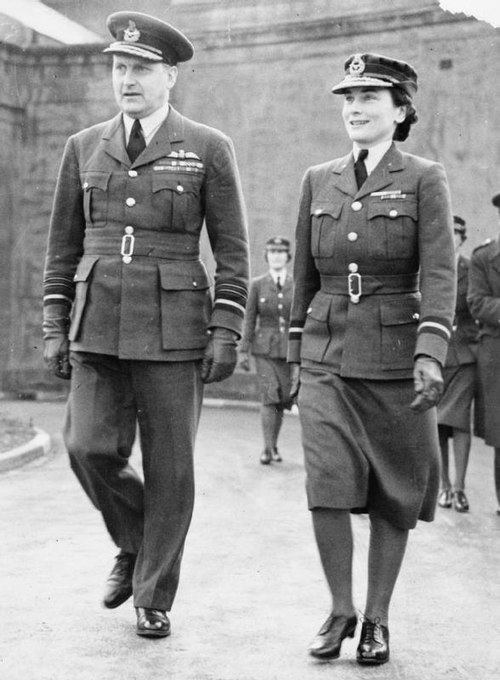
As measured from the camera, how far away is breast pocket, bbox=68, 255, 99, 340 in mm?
4688

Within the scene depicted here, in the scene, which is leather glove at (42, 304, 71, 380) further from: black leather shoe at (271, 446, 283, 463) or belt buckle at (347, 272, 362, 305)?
black leather shoe at (271, 446, 283, 463)

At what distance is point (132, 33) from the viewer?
184 inches

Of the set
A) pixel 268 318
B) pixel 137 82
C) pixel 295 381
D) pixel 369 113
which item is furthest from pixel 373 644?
pixel 268 318

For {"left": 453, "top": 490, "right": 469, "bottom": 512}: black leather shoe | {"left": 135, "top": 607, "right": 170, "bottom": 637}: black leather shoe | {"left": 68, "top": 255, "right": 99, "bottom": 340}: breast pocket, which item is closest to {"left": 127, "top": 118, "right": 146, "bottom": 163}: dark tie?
{"left": 68, "top": 255, "right": 99, "bottom": 340}: breast pocket

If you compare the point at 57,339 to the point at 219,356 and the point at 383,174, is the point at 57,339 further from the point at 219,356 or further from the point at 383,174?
the point at 383,174

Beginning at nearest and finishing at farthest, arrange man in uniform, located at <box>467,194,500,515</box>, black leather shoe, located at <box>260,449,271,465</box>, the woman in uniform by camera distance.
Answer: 1. the woman in uniform
2. man in uniform, located at <box>467,194,500,515</box>
3. black leather shoe, located at <box>260,449,271,465</box>

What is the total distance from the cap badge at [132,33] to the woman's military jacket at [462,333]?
4558mm

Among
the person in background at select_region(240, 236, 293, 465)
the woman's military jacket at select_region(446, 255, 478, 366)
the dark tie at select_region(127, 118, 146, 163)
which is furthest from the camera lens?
the person in background at select_region(240, 236, 293, 465)

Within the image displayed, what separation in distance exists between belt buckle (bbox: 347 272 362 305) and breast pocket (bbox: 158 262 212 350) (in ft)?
1.87

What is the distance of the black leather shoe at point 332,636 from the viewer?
436 centimetres

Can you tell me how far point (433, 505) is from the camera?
A: 461 cm

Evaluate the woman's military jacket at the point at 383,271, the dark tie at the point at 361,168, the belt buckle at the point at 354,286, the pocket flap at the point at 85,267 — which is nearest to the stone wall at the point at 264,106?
the dark tie at the point at 361,168

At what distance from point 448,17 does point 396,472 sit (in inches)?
456

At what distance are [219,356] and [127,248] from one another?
0.52m
